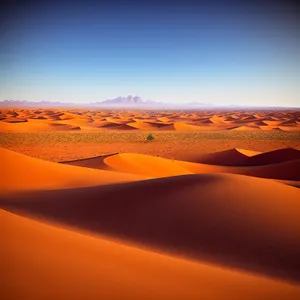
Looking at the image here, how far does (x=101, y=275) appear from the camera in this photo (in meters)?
3.54

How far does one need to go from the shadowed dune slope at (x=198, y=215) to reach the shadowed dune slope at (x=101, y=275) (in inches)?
33.2

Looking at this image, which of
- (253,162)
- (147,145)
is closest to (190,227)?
(253,162)

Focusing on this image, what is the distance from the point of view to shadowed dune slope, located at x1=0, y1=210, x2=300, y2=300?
313 cm

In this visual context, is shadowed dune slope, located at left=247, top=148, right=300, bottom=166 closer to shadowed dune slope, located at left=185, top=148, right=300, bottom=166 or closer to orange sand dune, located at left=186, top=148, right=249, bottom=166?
shadowed dune slope, located at left=185, top=148, right=300, bottom=166

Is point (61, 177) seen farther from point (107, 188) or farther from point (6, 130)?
point (6, 130)

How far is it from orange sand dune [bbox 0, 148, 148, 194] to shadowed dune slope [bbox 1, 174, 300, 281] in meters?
1.50

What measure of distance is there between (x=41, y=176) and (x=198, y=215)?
6648 millimetres

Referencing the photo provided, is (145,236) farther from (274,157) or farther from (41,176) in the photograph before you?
(274,157)

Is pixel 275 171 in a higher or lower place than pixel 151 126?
lower

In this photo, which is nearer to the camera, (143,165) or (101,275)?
(101,275)

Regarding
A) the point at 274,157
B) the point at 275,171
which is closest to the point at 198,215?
the point at 275,171

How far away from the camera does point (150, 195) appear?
307 inches

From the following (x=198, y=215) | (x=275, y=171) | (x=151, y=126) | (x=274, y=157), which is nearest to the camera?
(x=198, y=215)

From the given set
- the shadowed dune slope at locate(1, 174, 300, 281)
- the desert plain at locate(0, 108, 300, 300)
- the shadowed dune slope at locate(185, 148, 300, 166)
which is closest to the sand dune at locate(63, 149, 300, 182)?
the shadowed dune slope at locate(185, 148, 300, 166)
